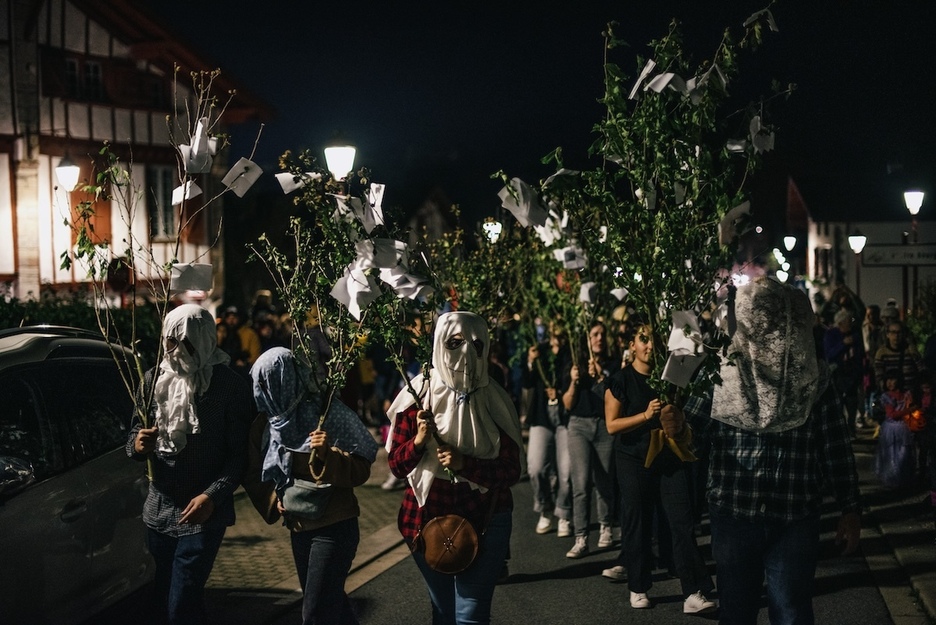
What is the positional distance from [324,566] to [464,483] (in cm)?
80

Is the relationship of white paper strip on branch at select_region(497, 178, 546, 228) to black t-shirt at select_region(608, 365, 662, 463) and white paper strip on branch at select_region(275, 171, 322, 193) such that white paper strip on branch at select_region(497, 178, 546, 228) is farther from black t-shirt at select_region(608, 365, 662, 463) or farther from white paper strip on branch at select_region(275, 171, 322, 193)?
black t-shirt at select_region(608, 365, 662, 463)

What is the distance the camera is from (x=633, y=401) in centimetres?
718

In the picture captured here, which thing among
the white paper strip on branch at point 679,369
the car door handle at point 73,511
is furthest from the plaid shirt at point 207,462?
the white paper strip on branch at point 679,369

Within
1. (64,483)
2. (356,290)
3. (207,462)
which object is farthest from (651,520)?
(64,483)

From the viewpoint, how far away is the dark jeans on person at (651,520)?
7.05 m

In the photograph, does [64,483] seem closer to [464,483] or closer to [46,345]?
[46,345]

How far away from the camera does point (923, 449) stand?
11.0 meters

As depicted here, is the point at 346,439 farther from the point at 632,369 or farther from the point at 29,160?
the point at 29,160

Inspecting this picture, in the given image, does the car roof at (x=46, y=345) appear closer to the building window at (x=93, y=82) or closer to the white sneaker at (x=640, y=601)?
the white sneaker at (x=640, y=601)

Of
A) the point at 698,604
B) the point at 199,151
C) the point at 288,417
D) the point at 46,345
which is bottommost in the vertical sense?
the point at 698,604

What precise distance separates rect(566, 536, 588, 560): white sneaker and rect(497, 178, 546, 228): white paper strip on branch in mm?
4106

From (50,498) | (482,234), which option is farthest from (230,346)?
(50,498)

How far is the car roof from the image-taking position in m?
5.31

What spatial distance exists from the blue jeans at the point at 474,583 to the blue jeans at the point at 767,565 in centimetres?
101
